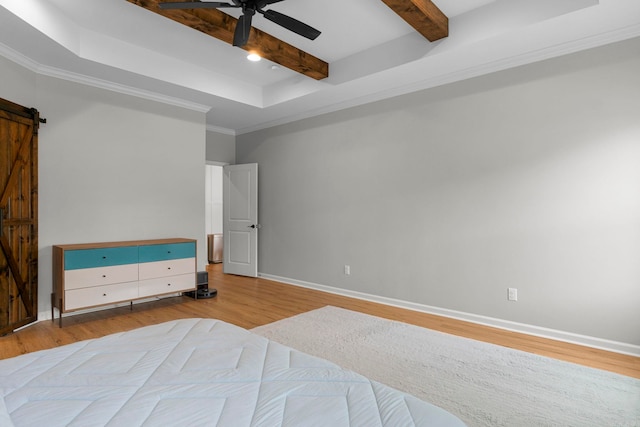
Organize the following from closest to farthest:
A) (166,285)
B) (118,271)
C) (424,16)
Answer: (424,16) → (118,271) → (166,285)

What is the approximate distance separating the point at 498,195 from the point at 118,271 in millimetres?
4171

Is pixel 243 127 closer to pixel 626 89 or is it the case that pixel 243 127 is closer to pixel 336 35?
pixel 336 35

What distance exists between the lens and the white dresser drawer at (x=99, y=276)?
3.74 m

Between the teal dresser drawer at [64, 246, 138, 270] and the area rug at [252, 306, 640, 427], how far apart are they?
1.75m

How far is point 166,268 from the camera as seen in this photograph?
4.50 m

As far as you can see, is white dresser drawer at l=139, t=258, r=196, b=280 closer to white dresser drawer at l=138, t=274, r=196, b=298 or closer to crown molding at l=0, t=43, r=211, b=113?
white dresser drawer at l=138, t=274, r=196, b=298

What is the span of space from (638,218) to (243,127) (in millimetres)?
5514

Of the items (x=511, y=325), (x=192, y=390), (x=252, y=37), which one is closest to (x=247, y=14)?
(x=252, y=37)

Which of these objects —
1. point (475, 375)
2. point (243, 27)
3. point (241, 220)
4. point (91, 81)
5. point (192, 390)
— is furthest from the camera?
point (241, 220)

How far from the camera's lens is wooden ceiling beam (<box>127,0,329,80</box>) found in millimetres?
3062

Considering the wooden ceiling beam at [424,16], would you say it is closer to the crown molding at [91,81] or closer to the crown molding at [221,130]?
the crown molding at [91,81]

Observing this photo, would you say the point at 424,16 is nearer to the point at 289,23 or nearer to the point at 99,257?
the point at 289,23

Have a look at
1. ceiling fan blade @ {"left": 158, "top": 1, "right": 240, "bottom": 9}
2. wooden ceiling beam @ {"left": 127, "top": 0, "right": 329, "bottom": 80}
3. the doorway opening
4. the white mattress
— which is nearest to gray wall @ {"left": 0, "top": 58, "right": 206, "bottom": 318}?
wooden ceiling beam @ {"left": 127, "top": 0, "right": 329, "bottom": 80}

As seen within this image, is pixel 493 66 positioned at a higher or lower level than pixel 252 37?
lower
